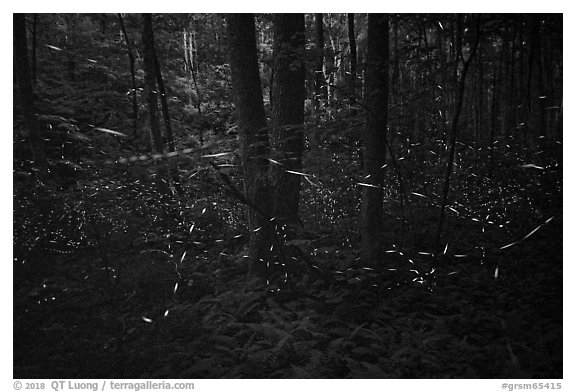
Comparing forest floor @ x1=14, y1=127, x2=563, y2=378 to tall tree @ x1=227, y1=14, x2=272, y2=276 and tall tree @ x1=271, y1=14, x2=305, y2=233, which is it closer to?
tall tree @ x1=227, y1=14, x2=272, y2=276

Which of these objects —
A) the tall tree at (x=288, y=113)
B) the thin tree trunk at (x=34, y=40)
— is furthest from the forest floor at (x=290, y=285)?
the thin tree trunk at (x=34, y=40)

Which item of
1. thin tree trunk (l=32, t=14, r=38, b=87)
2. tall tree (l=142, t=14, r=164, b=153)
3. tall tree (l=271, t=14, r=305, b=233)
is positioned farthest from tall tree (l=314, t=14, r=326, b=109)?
thin tree trunk (l=32, t=14, r=38, b=87)

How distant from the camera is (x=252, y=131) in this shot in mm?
4746

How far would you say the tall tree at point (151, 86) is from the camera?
23.0 ft

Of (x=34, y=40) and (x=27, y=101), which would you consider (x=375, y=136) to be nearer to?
(x=27, y=101)

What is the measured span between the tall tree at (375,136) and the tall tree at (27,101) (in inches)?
172

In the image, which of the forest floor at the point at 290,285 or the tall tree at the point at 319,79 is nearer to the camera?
the forest floor at the point at 290,285

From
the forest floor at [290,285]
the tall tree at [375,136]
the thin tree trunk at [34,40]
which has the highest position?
the thin tree trunk at [34,40]

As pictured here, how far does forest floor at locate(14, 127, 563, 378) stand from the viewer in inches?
144

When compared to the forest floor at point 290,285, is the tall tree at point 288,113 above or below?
above

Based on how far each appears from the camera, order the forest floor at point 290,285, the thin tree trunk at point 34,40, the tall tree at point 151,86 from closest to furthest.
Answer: the forest floor at point 290,285 < the thin tree trunk at point 34,40 < the tall tree at point 151,86

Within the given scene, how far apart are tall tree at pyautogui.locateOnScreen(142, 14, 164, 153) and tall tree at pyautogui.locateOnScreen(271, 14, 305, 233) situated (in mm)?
3165

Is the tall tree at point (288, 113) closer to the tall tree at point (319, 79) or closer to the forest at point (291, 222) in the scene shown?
the forest at point (291, 222)

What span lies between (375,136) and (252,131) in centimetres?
160
